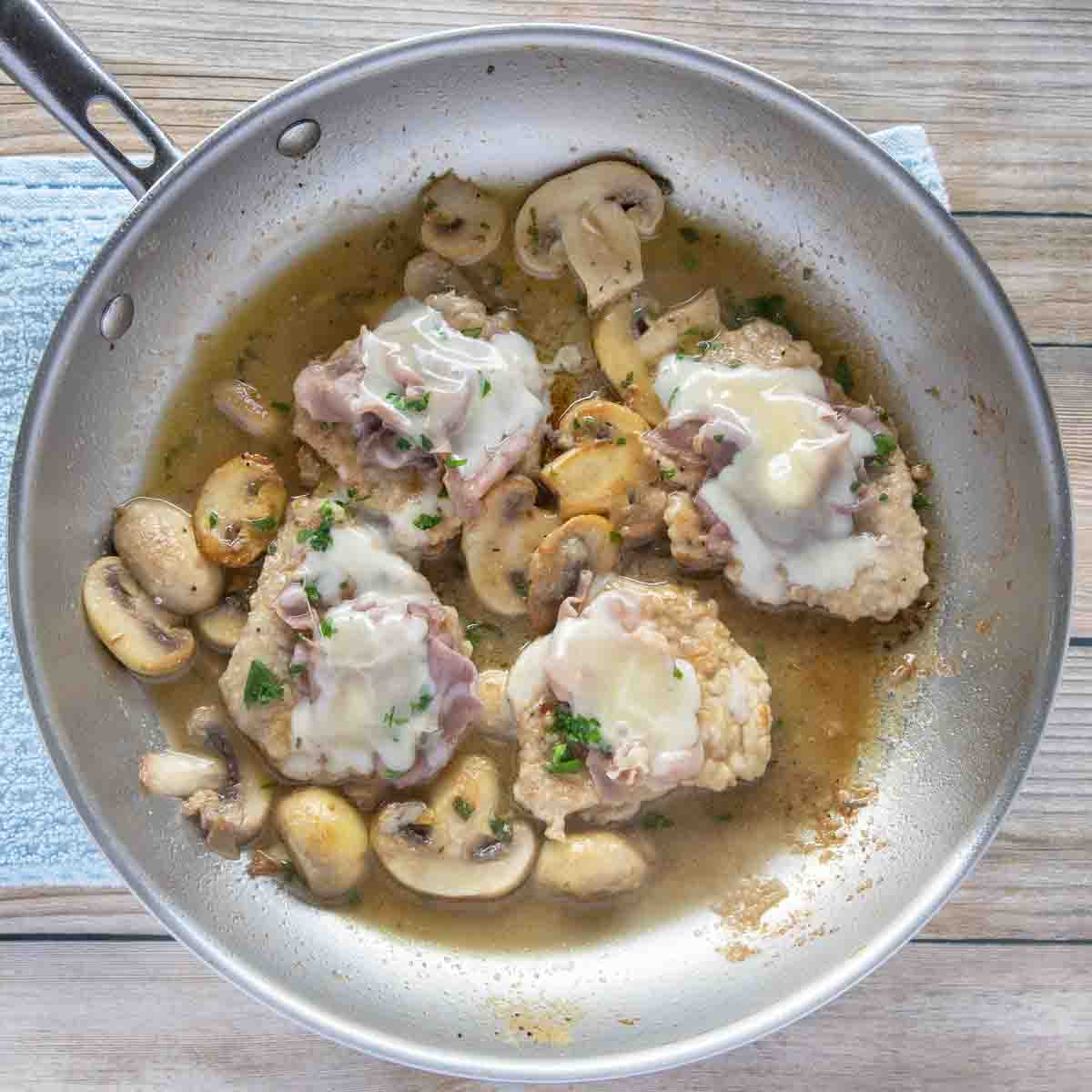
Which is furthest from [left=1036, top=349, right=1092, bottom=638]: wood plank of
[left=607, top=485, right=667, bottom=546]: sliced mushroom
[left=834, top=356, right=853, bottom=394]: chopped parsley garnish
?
[left=607, top=485, right=667, bottom=546]: sliced mushroom

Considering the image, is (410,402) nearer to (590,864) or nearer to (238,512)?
(238,512)

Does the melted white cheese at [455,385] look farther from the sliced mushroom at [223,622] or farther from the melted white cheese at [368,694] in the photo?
the sliced mushroom at [223,622]

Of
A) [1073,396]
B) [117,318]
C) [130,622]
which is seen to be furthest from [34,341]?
[1073,396]

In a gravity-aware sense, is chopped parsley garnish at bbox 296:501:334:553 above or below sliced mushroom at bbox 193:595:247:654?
above

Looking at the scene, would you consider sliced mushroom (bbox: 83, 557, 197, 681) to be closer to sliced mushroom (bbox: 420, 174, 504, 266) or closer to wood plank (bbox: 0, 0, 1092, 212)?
sliced mushroom (bbox: 420, 174, 504, 266)

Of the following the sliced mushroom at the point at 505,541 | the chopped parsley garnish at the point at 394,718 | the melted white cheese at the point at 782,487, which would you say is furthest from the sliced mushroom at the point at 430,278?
the chopped parsley garnish at the point at 394,718

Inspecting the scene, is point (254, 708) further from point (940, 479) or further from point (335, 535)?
point (940, 479)
